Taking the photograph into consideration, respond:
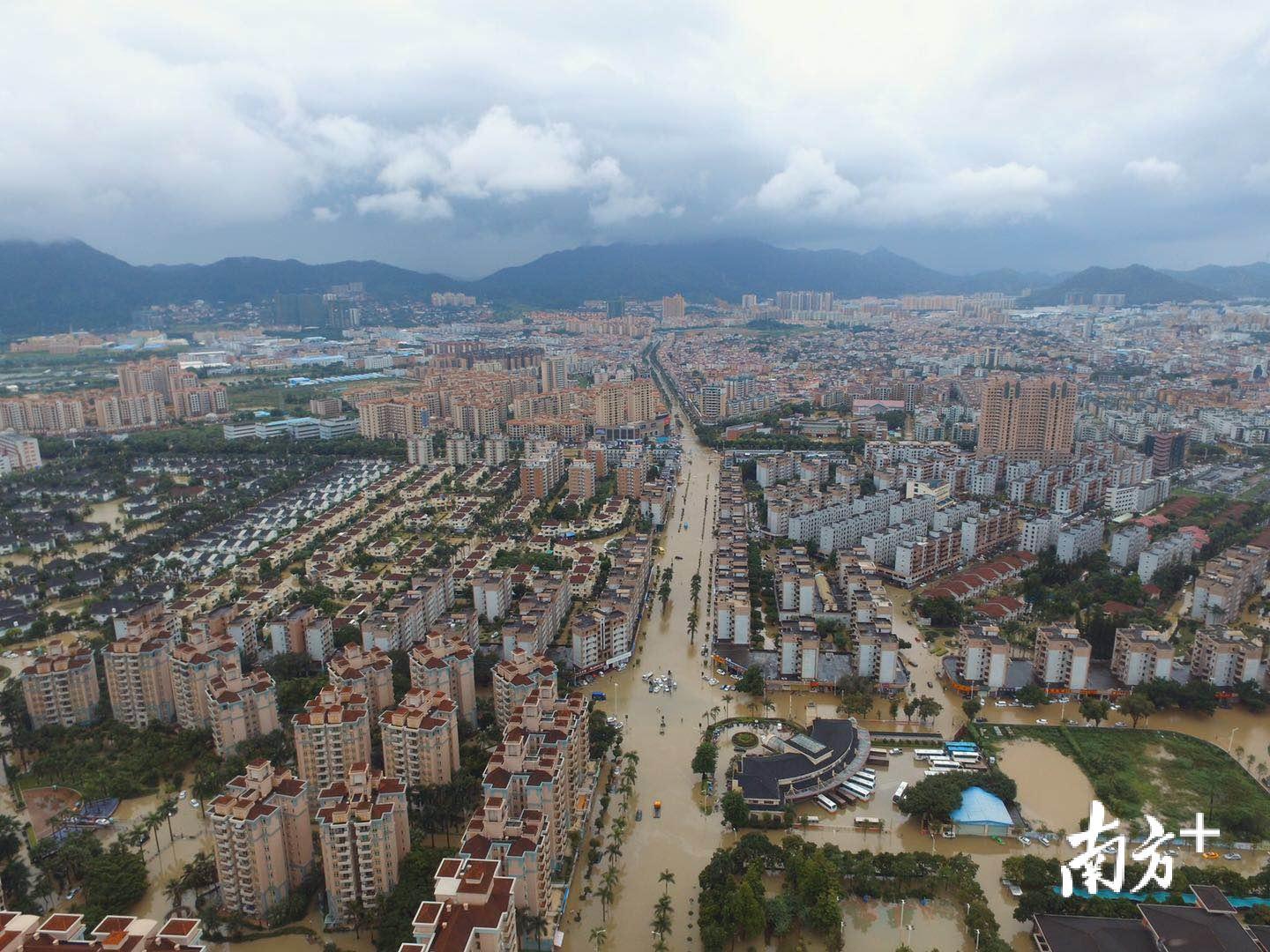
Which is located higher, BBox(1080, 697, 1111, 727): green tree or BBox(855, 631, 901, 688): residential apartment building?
BBox(855, 631, 901, 688): residential apartment building

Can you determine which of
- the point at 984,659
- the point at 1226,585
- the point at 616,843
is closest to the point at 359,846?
the point at 616,843

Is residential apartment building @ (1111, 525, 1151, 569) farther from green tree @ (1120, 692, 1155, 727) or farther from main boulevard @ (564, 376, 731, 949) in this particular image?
main boulevard @ (564, 376, 731, 949)

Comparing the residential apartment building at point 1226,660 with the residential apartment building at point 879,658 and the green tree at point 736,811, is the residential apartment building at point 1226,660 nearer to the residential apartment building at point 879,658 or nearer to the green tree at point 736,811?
the residential apartment building at point 879,658

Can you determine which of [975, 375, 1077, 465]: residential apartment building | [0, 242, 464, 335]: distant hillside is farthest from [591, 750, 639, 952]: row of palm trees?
[0, 242, 464, 335]: distant hillside

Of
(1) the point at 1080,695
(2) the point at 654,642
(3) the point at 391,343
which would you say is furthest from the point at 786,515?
(3) the point at 391,343

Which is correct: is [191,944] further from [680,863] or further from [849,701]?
[849,701]

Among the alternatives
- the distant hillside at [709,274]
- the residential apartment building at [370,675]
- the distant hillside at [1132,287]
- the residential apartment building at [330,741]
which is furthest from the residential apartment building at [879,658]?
the distant hillside at [709,274]
